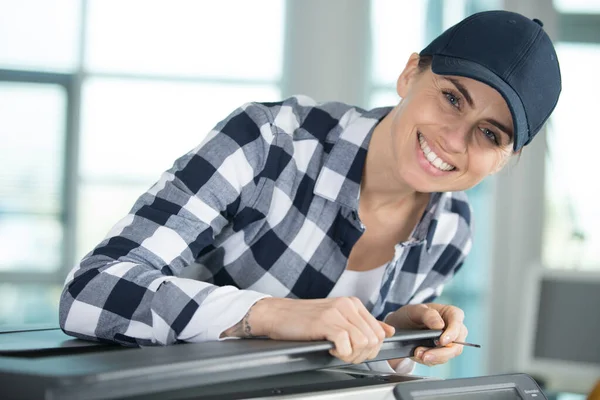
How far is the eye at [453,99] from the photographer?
1092 mm

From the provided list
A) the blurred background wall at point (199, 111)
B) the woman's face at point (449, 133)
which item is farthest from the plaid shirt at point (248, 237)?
the blurred background wall at point (199, 111)

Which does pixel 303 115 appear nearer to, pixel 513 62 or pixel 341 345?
pixel 513 62

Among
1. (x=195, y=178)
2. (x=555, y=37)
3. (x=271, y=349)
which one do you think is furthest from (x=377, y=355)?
(x=555, y=37)

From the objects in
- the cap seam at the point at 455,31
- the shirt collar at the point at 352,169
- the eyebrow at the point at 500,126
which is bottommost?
the shirt collar at the point at 352,169

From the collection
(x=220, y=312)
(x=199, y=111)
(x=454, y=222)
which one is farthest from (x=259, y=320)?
(x=199, y=111)

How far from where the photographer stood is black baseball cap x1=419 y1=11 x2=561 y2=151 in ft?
3.31

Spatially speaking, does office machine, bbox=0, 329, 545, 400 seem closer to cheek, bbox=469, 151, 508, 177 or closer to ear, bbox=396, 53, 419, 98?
cheek, bbox=469, 151, 508, 177

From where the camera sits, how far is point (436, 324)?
1.03 meters

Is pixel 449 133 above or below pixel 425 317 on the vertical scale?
above

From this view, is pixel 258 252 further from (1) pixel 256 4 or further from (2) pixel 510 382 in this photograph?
(1) pixel 256 4

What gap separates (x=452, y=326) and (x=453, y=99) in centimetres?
32

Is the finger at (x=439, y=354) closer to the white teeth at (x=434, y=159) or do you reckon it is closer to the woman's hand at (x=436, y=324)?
the woman's hand at (x=436, y=324)

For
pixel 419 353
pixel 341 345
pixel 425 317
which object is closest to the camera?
pixel 341 345

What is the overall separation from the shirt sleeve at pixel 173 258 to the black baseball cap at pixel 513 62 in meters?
0.30
